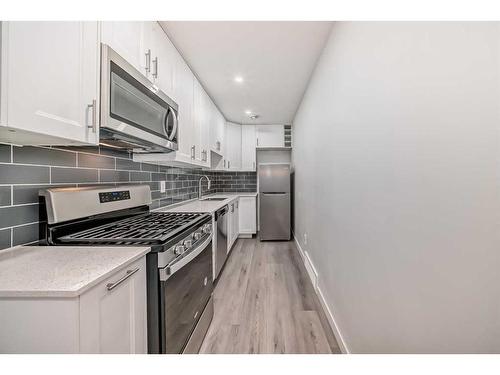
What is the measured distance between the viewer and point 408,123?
2.87ft

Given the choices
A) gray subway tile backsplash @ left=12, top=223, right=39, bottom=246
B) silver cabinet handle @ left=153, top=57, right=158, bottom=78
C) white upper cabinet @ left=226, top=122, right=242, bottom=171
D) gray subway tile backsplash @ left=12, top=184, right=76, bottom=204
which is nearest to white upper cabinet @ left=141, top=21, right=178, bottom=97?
silver cabinet handle @ left=153, top=57, right=158, bottom=78

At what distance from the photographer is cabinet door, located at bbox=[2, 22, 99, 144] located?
30.1 inches

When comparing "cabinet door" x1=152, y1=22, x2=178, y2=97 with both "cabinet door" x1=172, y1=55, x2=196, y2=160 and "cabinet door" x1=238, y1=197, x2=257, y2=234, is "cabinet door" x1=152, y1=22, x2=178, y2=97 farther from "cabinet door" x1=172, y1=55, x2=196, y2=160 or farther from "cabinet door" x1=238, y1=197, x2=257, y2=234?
"cabinet door" x1=238, y1=197, x2=257, y2=234

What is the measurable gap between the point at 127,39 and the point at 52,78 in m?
0.66

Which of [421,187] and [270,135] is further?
[270,135]

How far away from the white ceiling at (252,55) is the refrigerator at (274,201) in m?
1.39

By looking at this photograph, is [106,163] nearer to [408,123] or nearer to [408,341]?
[408,123]

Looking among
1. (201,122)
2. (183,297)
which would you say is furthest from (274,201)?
(183,297)

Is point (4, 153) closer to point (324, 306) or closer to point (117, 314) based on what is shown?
point (117, 314)

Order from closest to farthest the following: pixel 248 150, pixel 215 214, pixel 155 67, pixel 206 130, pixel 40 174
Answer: pixel 40 174
pixel 155 67
pixel 215 214
pixel 206 130
pixel 248 150

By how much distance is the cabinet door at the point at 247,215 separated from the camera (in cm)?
472

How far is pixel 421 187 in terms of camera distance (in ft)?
2.62
